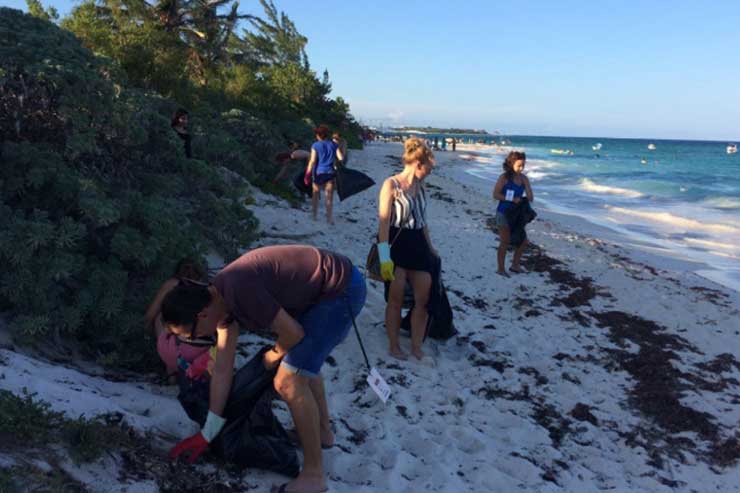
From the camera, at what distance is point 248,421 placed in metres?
2.72

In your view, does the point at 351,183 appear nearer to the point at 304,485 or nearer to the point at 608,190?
the point at 304,485

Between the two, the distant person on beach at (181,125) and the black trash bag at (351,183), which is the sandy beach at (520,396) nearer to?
the black trash bag at (351,183)

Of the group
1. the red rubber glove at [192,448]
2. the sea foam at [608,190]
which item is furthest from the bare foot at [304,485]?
the sea foam at [608,190]

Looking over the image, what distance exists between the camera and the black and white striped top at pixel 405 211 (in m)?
4.29

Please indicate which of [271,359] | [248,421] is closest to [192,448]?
[248,421]

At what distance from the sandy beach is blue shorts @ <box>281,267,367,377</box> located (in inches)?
25.5

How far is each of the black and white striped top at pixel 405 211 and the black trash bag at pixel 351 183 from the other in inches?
150

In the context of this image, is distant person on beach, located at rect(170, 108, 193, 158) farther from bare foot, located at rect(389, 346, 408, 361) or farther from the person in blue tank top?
bare foot, located at rect(389, 346, 408, 361)

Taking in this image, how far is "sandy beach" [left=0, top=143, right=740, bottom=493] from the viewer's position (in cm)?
296

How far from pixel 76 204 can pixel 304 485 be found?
2438 millimetres

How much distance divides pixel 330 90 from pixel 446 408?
121 feet

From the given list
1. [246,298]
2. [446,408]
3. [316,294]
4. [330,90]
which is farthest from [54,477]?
[330,90]

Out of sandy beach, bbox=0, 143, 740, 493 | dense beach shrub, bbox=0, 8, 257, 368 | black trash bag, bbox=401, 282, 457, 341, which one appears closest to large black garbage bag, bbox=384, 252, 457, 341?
black trash bag, bbox=401, 282, 457, 341

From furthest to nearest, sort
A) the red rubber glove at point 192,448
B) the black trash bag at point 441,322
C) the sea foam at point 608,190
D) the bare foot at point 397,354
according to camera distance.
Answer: the sea foam at point 608,190 → the black trash bag at point 441,322 → the bare foot at point 397,354 → the red rubber glove at point 192,448
